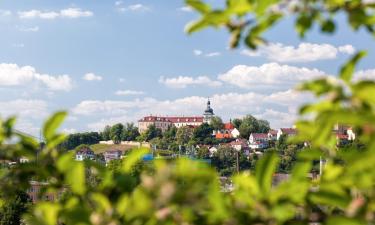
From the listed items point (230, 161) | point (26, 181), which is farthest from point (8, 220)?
point (230, 161)

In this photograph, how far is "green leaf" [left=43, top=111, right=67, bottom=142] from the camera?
162 centimetres

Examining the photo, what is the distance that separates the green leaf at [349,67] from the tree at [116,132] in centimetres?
14503

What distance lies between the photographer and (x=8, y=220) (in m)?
46.7

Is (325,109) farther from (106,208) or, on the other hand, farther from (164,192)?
(106,208)

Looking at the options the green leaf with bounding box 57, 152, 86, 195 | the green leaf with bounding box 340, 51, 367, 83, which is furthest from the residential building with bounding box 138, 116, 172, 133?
the green leaf with bounding box 340, 51, 367, 83

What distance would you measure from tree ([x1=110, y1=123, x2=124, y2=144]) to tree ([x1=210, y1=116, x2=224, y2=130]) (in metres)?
22.2

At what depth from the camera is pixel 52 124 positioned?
1667mm

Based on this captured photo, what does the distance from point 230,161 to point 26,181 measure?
11903 cm

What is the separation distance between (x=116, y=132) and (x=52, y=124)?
14550 cm

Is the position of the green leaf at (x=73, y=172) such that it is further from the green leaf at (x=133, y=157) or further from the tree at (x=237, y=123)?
the tree at (x=237, y=123)

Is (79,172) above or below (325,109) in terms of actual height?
below

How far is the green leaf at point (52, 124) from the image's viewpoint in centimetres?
162

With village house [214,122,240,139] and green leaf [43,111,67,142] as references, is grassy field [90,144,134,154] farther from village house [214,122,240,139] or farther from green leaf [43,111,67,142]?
green leaf [43,111,67,142]

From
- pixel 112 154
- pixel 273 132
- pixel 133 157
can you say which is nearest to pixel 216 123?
pixel 273 132
